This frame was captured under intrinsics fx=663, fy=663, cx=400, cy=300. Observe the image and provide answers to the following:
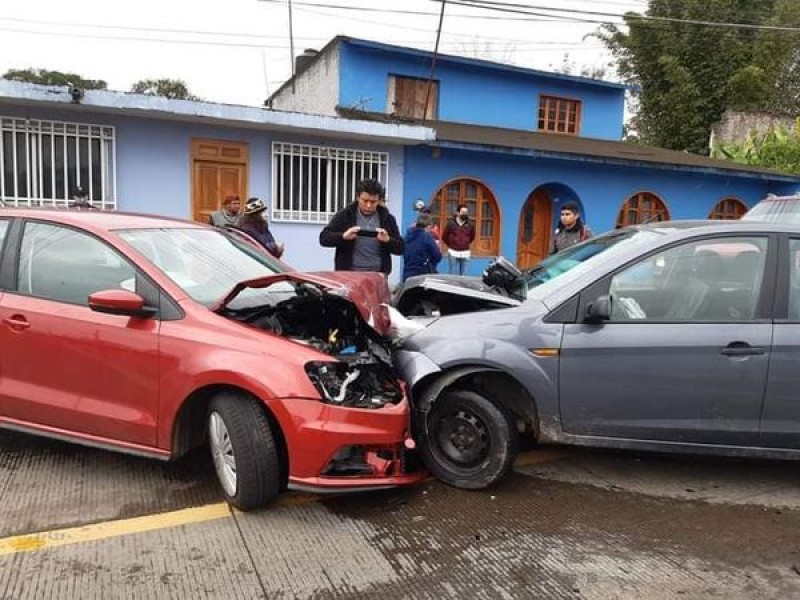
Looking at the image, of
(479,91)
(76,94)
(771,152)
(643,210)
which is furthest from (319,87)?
(771,152)

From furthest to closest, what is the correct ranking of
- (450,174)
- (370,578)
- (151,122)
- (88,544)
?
(450,174)
(151,122)
(88,544)
(370,578)

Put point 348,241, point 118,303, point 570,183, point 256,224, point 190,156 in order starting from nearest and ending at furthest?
point 118,303
point 348,241
point 256,224
point 190,156
point 570,183

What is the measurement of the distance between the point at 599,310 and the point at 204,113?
7.11 m

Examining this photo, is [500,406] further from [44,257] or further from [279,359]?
[44,257]

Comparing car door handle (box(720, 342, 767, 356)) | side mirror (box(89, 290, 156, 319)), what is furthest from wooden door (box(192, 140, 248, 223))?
car door handle (box(720, 342, 767, 356))

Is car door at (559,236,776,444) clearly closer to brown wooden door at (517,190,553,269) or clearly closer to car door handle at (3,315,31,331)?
car door handle at (3,315,31,331)

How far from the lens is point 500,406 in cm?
381

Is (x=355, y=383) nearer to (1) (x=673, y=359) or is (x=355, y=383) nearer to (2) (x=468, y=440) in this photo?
(2) (x=468, y=440)

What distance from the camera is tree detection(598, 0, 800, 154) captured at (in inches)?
993

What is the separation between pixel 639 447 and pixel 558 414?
49 centimetres

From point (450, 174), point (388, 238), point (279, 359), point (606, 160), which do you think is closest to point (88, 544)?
point (279, 359)

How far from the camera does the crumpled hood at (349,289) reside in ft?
11.6

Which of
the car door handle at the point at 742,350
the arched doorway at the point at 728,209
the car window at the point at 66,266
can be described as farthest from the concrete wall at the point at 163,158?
the arched doorway at the point at 728,209

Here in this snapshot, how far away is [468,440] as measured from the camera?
3824 mm
